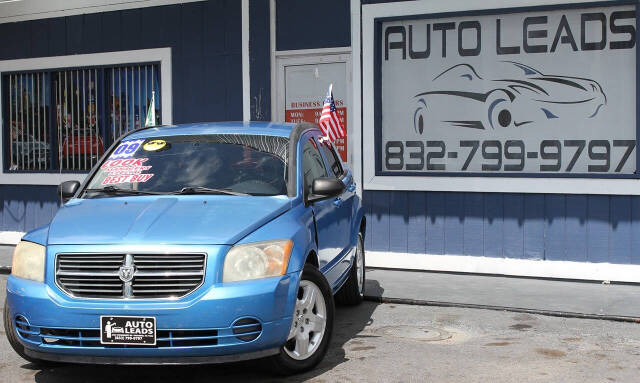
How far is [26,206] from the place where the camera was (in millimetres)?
13062

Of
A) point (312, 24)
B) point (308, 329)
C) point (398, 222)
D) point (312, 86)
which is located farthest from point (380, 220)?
point (308, 329)

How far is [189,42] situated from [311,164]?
6.00m

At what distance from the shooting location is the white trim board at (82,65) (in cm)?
1222

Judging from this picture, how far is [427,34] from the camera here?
10531 millimetres

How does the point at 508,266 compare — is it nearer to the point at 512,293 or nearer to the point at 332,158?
the point at 512,293

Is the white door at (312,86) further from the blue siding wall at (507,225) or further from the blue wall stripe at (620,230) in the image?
the blue wall stripe at (620,230)

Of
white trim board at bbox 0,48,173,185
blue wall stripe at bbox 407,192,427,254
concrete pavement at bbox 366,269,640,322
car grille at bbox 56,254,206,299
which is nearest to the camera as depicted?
car grille at bbox 56,254,206,299

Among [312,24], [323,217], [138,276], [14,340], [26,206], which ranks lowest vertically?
[14,340]

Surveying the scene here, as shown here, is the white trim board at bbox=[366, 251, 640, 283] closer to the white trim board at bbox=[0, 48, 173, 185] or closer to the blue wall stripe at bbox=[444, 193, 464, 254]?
the blue wall stripe at bbox=[444, 193, 464, 254]

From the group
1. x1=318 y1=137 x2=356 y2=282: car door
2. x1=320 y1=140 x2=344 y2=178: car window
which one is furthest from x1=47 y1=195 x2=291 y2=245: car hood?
x1=320 y1=140 x2=344 y2=178: car window

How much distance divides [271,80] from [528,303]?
16.5 feet

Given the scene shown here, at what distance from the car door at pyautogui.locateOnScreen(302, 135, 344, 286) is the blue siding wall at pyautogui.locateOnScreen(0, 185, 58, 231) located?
23.3 feet

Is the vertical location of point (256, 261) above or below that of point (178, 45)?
below

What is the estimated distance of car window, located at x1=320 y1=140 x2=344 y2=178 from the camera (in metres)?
7.36
